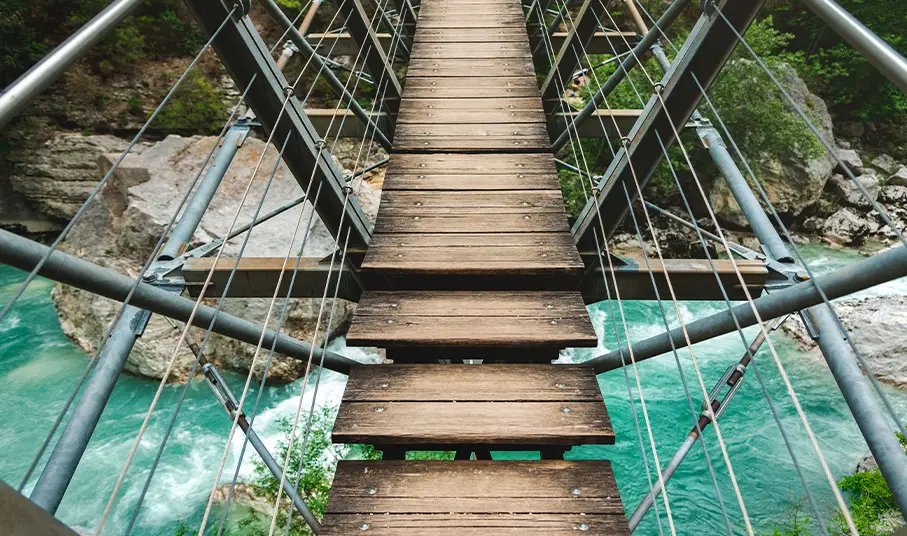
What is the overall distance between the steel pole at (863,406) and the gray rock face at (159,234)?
5312mm

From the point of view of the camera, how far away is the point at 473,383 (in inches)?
65.0

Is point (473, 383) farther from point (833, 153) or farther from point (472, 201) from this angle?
point (833, 153)

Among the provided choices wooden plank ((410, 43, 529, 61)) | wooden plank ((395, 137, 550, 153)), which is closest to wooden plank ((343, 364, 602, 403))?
wooden plank ((395, 137, 550, 153))

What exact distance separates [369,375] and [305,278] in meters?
0.64

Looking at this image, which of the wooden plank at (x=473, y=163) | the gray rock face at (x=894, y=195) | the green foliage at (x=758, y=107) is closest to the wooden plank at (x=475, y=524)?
the wooden plank at (x=473, y=163)

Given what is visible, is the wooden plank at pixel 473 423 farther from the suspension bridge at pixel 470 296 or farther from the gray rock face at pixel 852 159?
the gray rock face at pixel 852 159

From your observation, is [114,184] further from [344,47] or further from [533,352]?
[533,352]

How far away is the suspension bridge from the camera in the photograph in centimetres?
117

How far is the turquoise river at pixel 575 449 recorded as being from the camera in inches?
209

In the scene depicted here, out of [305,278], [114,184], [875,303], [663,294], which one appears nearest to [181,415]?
[114,184]

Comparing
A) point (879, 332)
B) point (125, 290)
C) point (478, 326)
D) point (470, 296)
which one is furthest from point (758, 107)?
point (125, 290)

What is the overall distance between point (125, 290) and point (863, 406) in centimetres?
177

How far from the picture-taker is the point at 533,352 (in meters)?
1.87

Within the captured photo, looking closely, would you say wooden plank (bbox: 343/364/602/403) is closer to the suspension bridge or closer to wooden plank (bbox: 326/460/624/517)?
the suspension bridge
